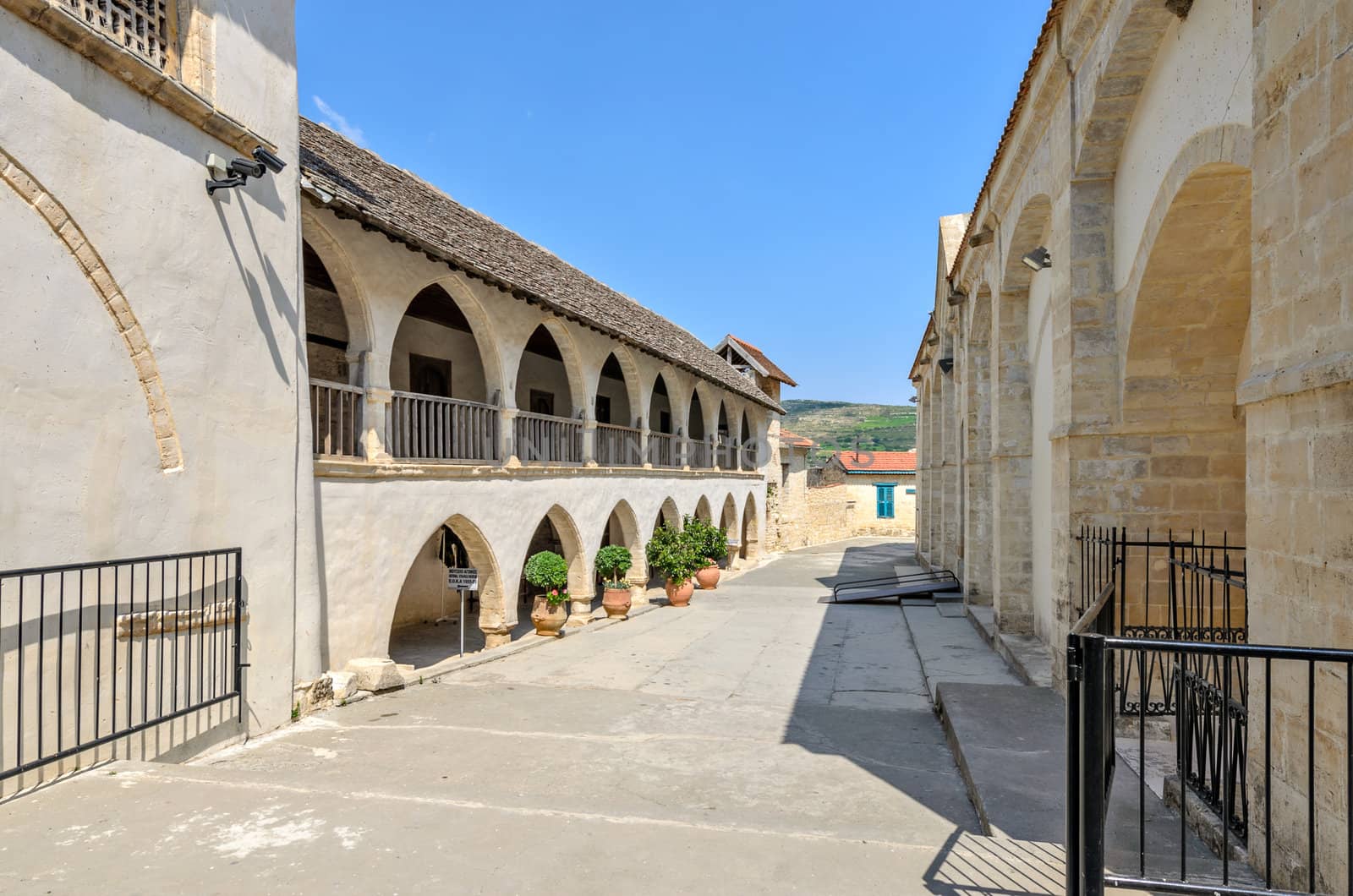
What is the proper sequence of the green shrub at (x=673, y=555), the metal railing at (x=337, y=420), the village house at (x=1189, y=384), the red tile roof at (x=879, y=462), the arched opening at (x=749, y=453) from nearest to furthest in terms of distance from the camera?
the village house at (x=1189, y=384) < the metal railing at (x=337, y=420) < the green shrub at (x=673, y=555) < the arched opening at (x=749, y=453) < the red tile roof at (x=879, y=462)

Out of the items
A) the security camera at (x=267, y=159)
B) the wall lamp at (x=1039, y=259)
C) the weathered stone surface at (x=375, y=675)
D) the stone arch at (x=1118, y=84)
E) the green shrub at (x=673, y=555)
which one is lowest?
the weathered stone surface at (x=375, y=675)

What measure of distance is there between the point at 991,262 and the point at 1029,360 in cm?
184

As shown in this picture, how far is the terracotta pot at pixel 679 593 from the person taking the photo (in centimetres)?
1599

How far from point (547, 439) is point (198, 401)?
296 inches

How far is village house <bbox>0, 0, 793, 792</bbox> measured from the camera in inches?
193

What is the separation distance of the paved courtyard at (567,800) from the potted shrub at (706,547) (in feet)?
22.1

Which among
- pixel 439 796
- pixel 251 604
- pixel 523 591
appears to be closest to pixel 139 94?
pixel 251 604

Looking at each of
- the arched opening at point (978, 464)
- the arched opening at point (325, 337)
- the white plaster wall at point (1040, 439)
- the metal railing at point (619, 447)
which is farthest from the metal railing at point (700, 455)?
the white plaster wall at point (1040, 439)

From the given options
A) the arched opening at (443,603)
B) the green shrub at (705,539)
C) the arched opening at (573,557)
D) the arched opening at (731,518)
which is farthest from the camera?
the arched opening at (731,518)

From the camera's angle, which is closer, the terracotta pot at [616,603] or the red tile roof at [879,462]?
the terracotta pot at [616,603]

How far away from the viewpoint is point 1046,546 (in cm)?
931

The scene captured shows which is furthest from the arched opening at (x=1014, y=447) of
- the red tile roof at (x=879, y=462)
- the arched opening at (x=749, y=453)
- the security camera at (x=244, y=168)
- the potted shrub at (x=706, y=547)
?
the red tile roof at (x=879, y=462)

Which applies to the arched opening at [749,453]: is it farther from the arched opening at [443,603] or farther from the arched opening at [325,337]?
the arched opening at [325,337]

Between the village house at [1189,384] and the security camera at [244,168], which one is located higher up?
the security camera at [244,168]
